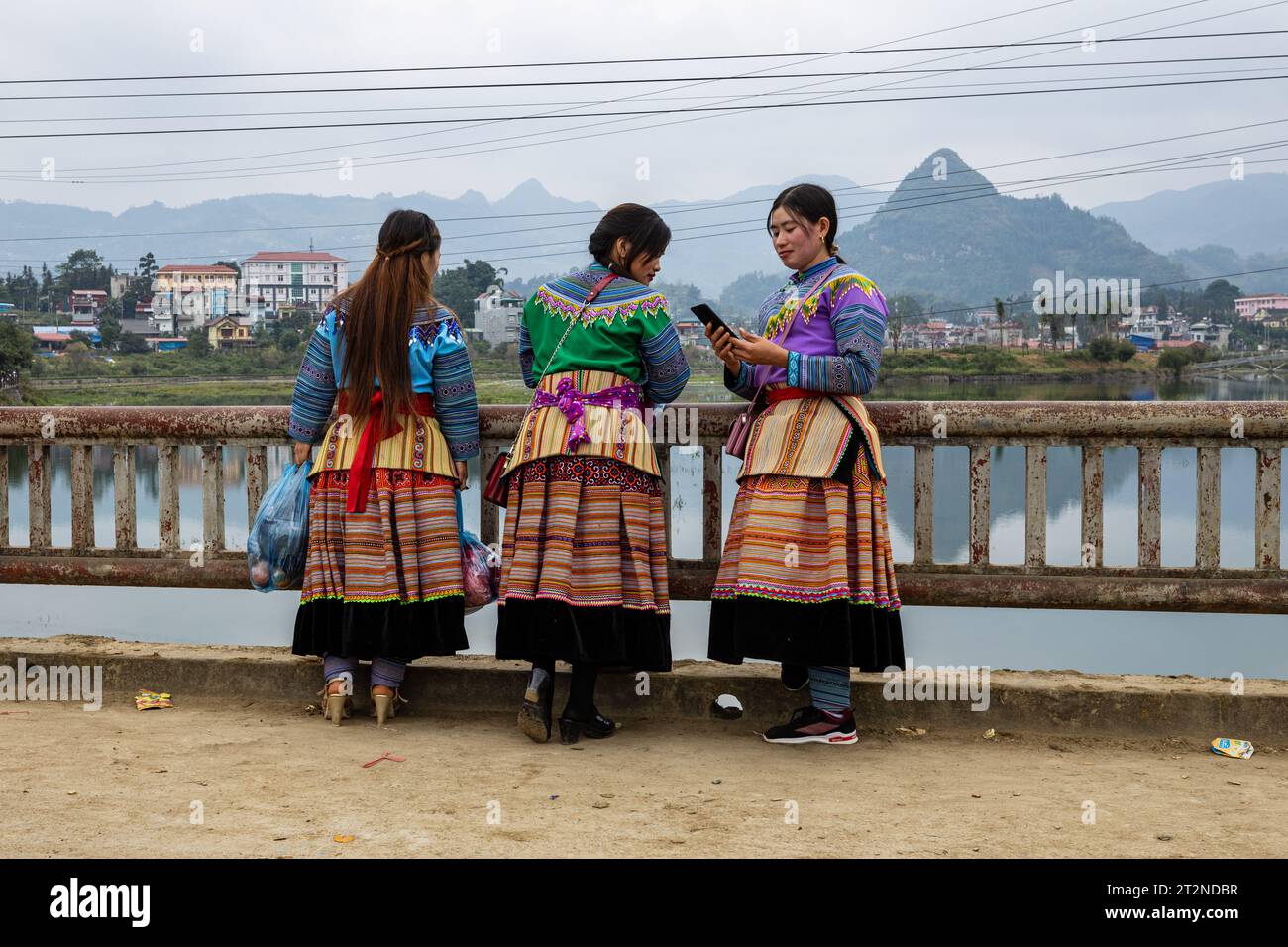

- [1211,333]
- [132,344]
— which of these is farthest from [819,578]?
[1211,333]

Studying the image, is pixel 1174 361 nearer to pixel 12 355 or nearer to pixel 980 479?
pixel 12 355

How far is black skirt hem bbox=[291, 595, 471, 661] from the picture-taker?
14.9 feet

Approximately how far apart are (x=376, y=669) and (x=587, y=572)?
0.93 metres

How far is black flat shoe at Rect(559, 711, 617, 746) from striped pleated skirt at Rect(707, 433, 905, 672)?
1.82ft

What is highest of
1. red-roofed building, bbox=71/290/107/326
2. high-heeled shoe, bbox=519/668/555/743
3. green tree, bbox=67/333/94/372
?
red-roofed building, bbox=71/290/107/326

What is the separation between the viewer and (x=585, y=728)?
452cm

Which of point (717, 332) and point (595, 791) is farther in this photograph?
point (717, 332)

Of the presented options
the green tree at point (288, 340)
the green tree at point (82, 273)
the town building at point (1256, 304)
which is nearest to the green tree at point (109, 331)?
the green tree at point (288, 340)

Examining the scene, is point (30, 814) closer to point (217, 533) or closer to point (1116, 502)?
point (217, 533)

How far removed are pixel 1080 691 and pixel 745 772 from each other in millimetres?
1357

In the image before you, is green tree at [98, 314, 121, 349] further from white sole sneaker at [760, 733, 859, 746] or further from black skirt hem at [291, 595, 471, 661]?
white sole sneaker at [760, 733, 859, 746]

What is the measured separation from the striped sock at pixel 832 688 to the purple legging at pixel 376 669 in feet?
4.95

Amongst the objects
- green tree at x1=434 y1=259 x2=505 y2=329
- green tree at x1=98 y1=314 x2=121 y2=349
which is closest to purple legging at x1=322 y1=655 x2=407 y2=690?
green tree at x1=434 y1=259 x2=505 y2=329

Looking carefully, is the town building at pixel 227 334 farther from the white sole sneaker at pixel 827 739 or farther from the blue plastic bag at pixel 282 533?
the white sole sneaker at pixel 827 739
